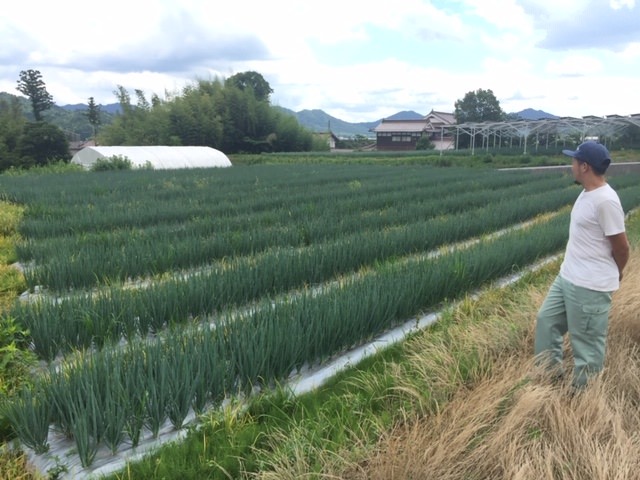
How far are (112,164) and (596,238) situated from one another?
23872 mm

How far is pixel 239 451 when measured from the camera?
2160mm

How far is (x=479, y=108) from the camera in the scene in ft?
209

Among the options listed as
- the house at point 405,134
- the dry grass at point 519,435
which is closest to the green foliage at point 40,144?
the house at point 405,134

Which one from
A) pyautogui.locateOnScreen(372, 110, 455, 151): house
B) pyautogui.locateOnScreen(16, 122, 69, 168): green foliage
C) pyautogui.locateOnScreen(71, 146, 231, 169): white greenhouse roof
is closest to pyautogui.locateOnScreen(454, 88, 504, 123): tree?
pyautogui.locateOnScreen(372, 110, 455, 151): house

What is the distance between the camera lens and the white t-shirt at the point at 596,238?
95.8 inches

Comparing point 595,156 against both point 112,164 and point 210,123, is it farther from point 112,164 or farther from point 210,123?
point 210,123

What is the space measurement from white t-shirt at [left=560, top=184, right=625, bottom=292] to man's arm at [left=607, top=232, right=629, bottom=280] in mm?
22

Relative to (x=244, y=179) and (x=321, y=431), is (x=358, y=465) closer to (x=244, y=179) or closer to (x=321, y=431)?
(x=321, y=431)

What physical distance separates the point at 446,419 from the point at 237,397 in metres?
1.12

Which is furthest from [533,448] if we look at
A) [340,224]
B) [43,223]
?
[43,223]

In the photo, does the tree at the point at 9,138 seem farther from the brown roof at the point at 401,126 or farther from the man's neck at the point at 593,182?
the man's neck at the point at 593,182

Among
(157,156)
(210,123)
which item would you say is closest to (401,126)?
(210,123)

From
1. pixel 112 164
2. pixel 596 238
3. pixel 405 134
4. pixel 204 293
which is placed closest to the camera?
pixel 596 238

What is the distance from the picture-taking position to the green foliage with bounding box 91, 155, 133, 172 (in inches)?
891
